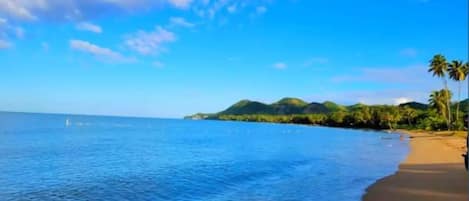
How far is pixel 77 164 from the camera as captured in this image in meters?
27.7

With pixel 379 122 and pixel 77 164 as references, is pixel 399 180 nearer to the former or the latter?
pixel 77 164

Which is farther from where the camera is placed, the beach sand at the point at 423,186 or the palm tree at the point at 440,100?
the palm tree at the point at 440,100

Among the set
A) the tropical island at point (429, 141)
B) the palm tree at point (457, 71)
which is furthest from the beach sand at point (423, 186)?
the palm tree at point (457, 71)

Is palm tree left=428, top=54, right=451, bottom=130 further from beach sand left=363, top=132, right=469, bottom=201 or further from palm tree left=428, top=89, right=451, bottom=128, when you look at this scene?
beach sand left=363, top=132, right=469, bottom=201

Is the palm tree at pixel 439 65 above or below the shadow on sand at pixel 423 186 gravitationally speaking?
above

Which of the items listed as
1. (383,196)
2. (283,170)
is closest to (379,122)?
(283,170)

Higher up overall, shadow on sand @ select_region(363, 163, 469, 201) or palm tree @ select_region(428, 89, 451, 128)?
palm tree @ select_region(428, 89, 451, 128)

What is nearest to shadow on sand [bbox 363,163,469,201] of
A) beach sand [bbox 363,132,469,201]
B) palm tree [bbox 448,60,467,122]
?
beach sand [bbox 363,132,469,201]

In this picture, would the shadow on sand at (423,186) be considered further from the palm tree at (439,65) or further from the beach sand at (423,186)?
the palm tree at (439,65)

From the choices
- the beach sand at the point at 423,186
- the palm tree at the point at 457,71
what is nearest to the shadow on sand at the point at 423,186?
the beach sand at the point at 423,186

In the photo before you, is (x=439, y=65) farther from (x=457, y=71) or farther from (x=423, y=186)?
(x=423, y=186)

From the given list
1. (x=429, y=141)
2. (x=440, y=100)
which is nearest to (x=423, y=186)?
(x=429, y=141)

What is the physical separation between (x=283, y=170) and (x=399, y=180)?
7.93m

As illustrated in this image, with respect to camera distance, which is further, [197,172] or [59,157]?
[59,157]
